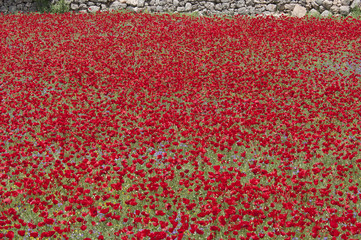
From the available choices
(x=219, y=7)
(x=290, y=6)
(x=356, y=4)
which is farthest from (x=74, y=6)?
(x=356, y=4)

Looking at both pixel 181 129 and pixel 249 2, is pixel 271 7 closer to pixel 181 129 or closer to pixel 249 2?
pixel 249 2

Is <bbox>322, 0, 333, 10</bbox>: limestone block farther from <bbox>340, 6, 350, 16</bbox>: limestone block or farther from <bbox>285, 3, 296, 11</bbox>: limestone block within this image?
<bbox>285, 3, 296, 11</bbox>: limestone block

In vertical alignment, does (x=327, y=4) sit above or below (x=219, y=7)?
above

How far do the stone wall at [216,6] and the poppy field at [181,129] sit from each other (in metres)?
2.79

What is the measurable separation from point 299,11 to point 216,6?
515 cm

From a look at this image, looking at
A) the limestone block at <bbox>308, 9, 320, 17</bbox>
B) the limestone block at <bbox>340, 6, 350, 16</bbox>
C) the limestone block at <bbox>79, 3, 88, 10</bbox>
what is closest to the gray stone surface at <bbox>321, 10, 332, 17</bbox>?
the limestone block at <bbox>308, 9, 320, 17</bbox>

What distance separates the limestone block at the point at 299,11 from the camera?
21.8 m

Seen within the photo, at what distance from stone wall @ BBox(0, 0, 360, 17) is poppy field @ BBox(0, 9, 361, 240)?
279 centimetres

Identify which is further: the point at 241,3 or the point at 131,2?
the point at 131,2

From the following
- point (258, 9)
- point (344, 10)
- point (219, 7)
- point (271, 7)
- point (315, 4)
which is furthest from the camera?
point (219, 7)

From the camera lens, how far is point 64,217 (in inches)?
210

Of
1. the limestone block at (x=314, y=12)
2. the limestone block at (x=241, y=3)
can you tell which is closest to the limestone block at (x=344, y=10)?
the limestone block at (x=314, y=12)

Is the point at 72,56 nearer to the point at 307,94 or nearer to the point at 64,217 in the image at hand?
the point at 307,94

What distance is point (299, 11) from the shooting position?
21.9m
